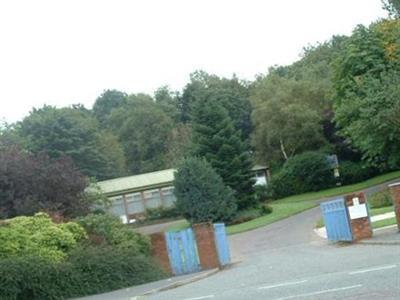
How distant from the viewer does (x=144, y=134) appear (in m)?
92.9

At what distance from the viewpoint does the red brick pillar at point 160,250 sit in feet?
79.2

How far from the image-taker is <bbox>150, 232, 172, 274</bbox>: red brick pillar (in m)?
24.1

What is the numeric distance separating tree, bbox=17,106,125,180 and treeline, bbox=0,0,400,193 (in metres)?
0.12

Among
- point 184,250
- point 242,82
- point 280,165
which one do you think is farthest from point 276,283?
point 242,82

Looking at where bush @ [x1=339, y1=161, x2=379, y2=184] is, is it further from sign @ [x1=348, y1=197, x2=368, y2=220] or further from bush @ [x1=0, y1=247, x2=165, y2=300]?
bush @ [x1=0, y1=247, x2=165, y2=300]

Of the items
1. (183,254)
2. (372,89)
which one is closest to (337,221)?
(183,254)

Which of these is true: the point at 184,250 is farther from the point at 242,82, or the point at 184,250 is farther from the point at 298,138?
the point at 242,82

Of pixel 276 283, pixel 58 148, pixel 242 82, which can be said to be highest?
pixel 242 82

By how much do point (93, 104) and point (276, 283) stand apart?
11229 cm

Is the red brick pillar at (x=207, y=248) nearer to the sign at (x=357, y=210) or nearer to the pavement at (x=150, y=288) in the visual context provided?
the pavement at (x=150, y=288)

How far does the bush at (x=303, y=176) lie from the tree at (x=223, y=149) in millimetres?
12389

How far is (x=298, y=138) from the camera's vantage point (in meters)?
71.1

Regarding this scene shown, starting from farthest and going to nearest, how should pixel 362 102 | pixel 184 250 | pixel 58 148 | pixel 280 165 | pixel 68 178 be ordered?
pixel 58 148 < pixel 280 165 < pixel 362 102 < pixel 68 178 < pixel 184 250

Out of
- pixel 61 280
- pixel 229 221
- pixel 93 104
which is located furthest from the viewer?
pixel 93 104
